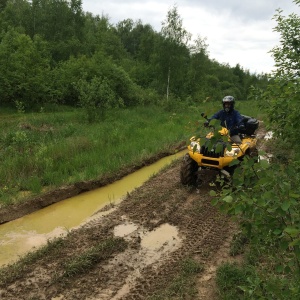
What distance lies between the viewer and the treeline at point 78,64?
1886cm

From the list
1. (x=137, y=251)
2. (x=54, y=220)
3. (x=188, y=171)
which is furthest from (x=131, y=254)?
(x=188, y=171)

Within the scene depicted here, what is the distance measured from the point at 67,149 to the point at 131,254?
216 inches

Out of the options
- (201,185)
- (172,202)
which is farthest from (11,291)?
(201,185)

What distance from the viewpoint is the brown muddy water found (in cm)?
545

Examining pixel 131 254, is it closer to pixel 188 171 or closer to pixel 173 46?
pixel 188 171

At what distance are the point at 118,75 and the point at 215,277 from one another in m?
19.5

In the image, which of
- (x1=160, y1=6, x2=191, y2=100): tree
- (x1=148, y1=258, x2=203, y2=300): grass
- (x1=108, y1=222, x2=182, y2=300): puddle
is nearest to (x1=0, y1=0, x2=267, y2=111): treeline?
(x1=160, y1=6, x2=191, y2=100): tree

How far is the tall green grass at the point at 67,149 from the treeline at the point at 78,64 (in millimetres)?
2437

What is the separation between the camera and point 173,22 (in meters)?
25.4

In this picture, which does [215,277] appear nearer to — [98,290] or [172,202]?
[98,290]

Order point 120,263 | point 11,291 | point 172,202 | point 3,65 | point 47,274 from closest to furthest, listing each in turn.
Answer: point 11,291 → point 47,274 → point 120,263 → point 172,202 → point 3,65

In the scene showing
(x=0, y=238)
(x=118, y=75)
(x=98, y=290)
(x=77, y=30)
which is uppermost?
(x=77, y=30)

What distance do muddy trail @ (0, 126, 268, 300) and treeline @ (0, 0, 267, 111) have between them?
6615 mm

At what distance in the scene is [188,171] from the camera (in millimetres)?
7094
